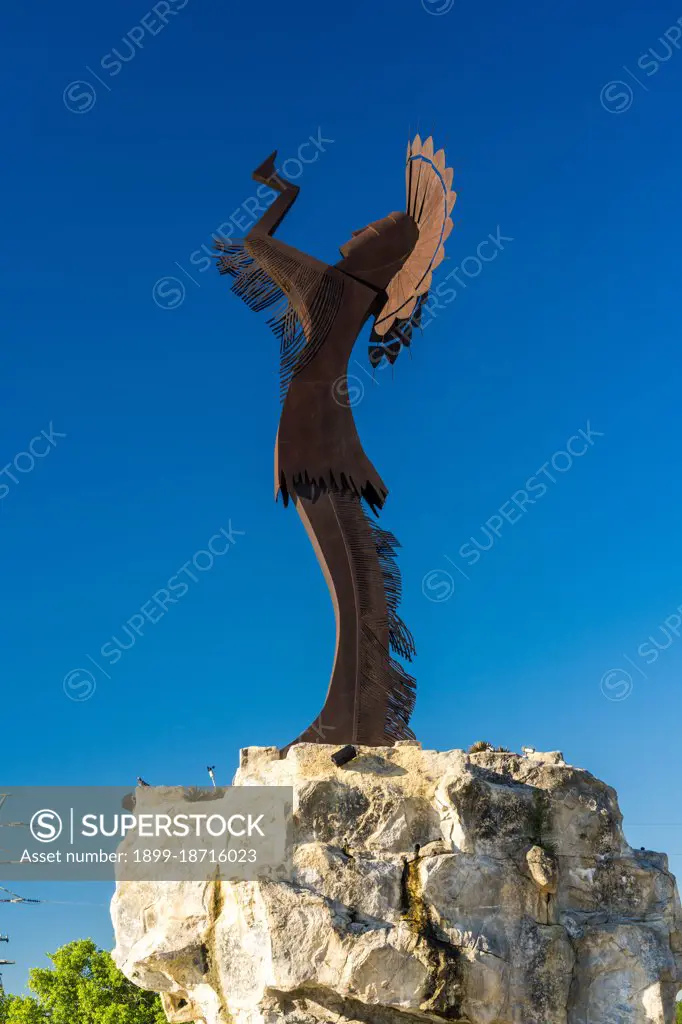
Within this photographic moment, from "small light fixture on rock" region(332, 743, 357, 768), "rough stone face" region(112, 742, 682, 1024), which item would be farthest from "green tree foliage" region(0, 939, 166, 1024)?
"small light fixture on rock" region(332, 743, 357, 768)

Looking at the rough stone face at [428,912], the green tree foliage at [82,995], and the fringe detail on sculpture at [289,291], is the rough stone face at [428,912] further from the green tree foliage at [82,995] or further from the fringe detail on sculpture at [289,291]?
the green tree foliage at [82,995]

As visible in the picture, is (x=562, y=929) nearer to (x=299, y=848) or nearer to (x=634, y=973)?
(x=634, y=973)

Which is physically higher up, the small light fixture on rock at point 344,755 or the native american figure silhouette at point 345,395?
the native american figure silhouette at point 345,395

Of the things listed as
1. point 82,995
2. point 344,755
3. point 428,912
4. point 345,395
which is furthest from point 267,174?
point 82,995

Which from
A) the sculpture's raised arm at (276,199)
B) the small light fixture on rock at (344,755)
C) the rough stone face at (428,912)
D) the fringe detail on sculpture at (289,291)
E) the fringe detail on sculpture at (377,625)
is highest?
the sculpture's raised arm at (276,199)

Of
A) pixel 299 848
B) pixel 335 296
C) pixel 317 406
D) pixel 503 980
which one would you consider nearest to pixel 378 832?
pixel 299 848

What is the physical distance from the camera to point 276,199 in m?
16.1

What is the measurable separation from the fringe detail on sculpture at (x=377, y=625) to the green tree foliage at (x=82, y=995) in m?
14.7

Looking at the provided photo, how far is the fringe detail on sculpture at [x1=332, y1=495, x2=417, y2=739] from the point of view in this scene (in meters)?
14.2

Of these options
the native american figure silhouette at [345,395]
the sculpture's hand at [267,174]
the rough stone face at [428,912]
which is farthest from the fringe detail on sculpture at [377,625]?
the sculpture's hand at [267,174]

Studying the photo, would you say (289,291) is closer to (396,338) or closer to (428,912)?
(396,338)

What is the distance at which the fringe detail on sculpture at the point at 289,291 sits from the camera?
50.8ft

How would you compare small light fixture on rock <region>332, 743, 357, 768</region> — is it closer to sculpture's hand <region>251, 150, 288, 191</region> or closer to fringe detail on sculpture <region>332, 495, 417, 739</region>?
fringe detail on sculpture <region>332, 495, 417, 739</region>

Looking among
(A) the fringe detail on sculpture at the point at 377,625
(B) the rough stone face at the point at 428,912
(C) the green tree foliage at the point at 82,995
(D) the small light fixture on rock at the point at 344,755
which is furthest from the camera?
(C) the green tree foliage at the point at 82,995
